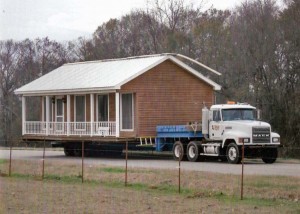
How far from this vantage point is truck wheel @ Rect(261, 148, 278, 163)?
2947 centimetres

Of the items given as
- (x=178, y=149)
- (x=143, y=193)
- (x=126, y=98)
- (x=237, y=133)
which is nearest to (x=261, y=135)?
(x=237, y=133)

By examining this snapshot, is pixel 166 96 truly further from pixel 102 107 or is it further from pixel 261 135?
pixel 261 135

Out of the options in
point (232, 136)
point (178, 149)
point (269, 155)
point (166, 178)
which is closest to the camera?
point (166, 178)

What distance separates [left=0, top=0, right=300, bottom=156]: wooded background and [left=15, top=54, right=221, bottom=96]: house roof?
16.1 feet

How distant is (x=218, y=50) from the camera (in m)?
48.4

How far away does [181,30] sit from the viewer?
5719 cm

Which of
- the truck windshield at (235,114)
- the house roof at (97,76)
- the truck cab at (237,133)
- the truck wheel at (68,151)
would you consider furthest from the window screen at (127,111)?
the truck windshield at (235,114)

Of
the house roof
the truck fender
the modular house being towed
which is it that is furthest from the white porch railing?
the truck fender

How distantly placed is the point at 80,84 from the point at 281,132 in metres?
11.5

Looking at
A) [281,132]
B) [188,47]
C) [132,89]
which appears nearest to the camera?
[132,89]

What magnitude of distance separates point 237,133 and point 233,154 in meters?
0.87

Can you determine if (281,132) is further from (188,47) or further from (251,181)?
(251,181)

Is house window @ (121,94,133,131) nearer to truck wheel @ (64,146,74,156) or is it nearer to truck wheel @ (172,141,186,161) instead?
truck wheel @ (172,141,186,161)

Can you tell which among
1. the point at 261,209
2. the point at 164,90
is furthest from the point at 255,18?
the point at 261,209
